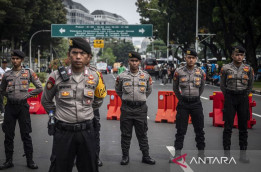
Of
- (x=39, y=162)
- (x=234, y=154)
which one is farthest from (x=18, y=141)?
(x=234, y=154)

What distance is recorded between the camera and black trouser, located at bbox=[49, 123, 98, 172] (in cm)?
446

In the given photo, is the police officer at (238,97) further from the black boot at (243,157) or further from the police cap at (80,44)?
the police cap at (80,44)

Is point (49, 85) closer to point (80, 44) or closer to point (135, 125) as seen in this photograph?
point (80, 44)

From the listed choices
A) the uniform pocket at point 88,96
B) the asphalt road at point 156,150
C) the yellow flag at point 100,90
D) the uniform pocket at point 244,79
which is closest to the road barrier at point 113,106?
the asphalt road at point 156,150

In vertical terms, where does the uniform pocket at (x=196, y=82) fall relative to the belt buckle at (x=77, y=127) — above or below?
above

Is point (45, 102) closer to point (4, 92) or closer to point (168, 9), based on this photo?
point (4, 92)

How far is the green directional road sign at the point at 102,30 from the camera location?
44.7 metres

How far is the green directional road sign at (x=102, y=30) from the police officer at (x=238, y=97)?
37.3 m

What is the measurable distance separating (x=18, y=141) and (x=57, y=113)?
4.92 metres

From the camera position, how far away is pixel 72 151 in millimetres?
4500

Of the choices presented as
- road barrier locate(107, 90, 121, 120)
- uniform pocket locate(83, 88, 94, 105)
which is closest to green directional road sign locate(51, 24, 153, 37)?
road barrier locate(107, 90, 121, 120)

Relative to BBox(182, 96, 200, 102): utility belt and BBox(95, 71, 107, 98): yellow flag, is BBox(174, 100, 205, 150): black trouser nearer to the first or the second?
BBox(182, 96, 200, 102): utility belt

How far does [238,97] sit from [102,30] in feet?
132

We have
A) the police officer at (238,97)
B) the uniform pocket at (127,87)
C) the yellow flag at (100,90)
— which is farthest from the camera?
the uniform pocket at (127,87)
